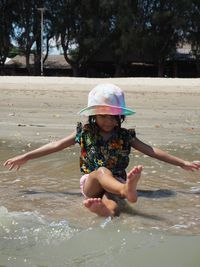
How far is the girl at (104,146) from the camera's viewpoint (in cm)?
393

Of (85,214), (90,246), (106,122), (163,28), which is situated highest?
(163,28)

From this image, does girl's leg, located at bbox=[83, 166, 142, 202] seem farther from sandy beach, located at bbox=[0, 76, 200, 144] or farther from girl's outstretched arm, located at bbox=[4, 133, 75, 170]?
sandy beach, located at bbox=[0, 76, 200, 144]

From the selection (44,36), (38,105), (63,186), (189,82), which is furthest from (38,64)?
(63,186)

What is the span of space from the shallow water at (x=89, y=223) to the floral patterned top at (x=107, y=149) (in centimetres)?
32

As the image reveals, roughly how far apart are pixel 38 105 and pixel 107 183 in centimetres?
867

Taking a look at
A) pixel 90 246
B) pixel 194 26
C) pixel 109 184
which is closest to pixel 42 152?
pixel 109 184

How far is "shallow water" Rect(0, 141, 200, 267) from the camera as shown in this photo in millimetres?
2816

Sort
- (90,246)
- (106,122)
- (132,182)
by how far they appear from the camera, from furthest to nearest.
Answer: (106,122) < (132,182) < (90,246)

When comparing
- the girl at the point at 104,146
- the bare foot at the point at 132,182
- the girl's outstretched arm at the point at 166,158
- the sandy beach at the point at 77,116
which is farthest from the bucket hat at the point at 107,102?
the sandy beach at the point at 77,116

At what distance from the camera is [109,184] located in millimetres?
3725

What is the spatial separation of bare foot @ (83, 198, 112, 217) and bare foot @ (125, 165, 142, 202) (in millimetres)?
176

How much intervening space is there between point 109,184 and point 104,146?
1.62ft

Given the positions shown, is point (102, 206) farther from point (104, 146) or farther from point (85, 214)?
point (104, 146)

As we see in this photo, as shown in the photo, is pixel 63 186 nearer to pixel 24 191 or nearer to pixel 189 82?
pixel 24 191
